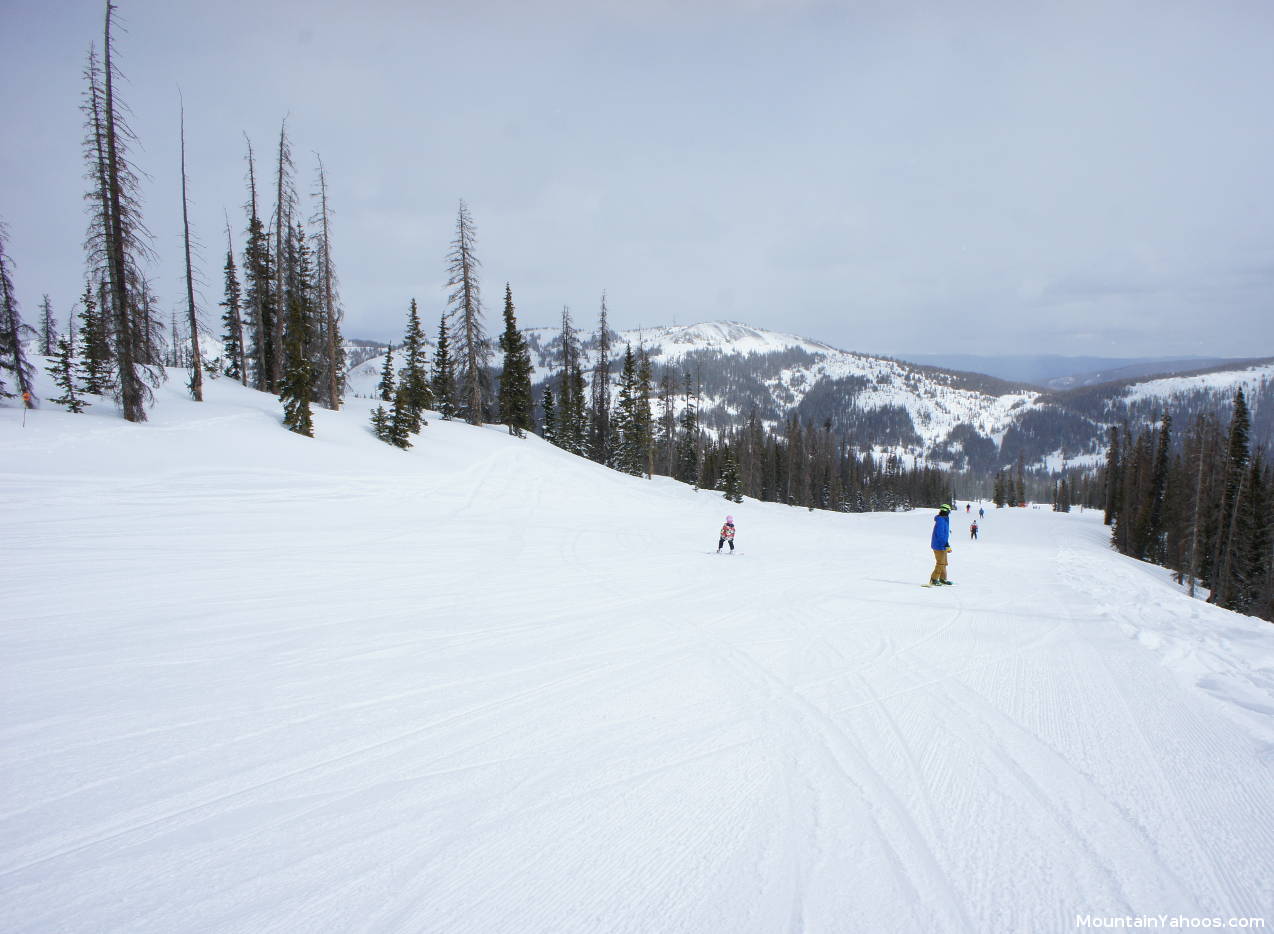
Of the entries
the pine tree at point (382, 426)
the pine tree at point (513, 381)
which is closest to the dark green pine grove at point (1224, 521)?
the pine tree at point (513, 381)

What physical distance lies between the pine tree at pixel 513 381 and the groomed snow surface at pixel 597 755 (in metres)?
29.4

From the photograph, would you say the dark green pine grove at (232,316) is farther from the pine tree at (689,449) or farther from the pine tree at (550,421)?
the pine tree at (689,449)

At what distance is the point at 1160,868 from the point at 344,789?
4815 millimetres

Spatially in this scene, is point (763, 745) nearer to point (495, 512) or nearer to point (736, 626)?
point (736, 626)

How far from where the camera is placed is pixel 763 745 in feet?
13.4

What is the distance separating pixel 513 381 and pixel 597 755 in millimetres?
37427

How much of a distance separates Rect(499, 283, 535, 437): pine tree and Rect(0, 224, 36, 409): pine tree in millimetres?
23149

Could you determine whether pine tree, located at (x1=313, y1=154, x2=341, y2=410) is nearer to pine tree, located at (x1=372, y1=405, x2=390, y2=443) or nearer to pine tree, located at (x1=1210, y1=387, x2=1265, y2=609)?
pine tree, located at (x1=372, y1=405, x2=390, y2=443)

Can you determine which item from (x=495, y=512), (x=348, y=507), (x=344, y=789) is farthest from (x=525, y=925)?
(x=495, y=512)

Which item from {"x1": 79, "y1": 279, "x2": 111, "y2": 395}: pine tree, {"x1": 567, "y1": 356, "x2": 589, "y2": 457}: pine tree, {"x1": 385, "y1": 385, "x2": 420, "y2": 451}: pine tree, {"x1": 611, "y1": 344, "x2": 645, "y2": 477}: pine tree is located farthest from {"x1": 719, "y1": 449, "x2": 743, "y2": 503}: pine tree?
{"x1": 79, "y1": 279, "x2": 111, "y2": 395}: pine tree

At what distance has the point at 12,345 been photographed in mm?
18828
